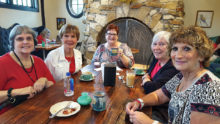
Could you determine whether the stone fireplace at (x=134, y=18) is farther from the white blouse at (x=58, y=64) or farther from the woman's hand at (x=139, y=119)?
the woman's hand at (x=139, y=119)

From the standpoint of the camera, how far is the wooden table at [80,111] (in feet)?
2.89

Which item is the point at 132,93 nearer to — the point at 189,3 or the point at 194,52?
the point at 194,52

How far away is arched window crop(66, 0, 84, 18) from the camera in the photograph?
16.4ft

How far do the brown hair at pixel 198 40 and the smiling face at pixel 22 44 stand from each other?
125cm

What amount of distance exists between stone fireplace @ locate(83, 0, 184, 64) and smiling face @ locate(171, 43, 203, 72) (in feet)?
9.20

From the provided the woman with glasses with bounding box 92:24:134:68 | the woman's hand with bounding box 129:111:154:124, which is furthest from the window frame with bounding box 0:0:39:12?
the woman's hand with bounding box 129:111:154:124

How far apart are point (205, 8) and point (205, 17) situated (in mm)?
206

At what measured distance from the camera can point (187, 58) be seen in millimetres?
864

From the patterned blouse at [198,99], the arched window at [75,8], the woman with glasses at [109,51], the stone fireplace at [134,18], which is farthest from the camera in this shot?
the arched window at [75,8]

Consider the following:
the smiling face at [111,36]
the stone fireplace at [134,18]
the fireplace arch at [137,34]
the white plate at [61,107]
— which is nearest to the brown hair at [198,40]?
the white plate at [61,107]

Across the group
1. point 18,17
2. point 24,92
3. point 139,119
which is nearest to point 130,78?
A: point 139,119

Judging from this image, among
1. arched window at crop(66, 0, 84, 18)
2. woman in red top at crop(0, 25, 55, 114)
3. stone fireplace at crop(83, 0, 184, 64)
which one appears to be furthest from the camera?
arched window at crop(66, 0, 84, 18)

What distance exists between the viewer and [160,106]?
4.07 feet

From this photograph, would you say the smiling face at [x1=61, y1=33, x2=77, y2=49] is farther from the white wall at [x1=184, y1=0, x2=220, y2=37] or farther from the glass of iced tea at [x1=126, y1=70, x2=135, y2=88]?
the white wall at [x1=184, y1=0, x2=220, y2=37]
